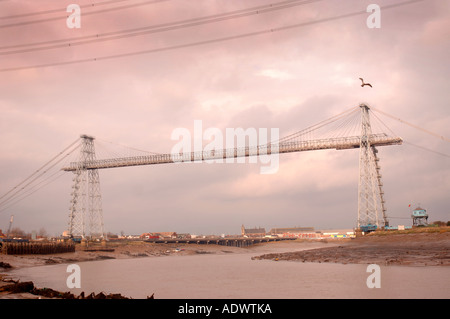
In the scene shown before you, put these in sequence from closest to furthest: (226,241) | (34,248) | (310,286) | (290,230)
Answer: (310,286)
(34,248)
(226,241)
(290,230)

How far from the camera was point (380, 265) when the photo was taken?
24234mm

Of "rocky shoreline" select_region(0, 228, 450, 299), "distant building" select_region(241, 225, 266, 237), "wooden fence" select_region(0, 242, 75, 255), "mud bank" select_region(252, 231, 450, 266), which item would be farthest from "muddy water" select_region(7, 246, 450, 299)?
"distant building" select_region(241, 225, 266, 237)

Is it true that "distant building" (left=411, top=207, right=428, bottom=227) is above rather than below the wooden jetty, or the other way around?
above

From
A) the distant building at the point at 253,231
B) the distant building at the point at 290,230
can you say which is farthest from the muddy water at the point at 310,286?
the distant building at the point at 290,230

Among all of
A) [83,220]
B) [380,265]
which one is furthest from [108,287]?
[83,220]

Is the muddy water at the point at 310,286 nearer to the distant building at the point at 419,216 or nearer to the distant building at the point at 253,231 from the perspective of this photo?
the distant building at the point at 419,216

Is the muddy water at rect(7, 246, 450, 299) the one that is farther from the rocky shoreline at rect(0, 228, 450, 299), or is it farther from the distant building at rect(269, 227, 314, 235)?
the distant building at rect(269, 227, 314, 235)

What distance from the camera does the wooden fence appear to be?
40.8m

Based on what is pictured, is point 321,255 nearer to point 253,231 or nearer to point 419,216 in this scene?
point 419,216

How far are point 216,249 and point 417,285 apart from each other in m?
68.8

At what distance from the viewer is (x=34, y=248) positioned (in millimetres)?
43906

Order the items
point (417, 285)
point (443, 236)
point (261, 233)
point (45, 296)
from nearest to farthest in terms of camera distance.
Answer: point (45, 296) → point (417, 285) → point (443, 236) → point (261, 233)

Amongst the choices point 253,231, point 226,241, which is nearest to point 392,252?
point 226,241
